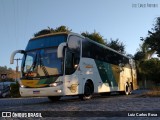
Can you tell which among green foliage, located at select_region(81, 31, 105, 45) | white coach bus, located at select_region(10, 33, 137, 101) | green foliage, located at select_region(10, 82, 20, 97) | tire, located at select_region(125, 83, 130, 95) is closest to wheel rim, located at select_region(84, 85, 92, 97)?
white coach bus, located at select_region(10, 33, 137, 101)

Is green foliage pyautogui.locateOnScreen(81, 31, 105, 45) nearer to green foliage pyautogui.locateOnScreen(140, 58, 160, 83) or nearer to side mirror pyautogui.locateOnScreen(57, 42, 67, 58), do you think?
green foliage pyautogui.locateOnScreen(140, 58, 160, 83)

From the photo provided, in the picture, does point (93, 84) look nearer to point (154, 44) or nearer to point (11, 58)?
point (11, 58)

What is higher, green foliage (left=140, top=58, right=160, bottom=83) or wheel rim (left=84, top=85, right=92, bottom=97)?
green foliage (left=140, top=58, right=160, bottom=83)

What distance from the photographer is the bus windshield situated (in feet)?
48.9

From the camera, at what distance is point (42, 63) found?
15.2 metres

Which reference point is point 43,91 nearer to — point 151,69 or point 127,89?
point 127,89

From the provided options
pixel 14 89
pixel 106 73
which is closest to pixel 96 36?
pixel 14 89

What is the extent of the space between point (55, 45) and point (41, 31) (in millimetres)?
37068

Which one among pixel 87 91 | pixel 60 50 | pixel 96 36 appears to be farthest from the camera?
pixel 96 36

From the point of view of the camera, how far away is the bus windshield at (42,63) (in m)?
14.9

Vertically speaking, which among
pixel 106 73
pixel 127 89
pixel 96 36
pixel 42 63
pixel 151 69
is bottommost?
pixel 127 89

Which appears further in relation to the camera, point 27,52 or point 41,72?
point 27,52

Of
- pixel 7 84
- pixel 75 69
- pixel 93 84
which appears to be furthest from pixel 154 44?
pixel 75 69

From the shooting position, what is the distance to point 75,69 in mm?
15859
